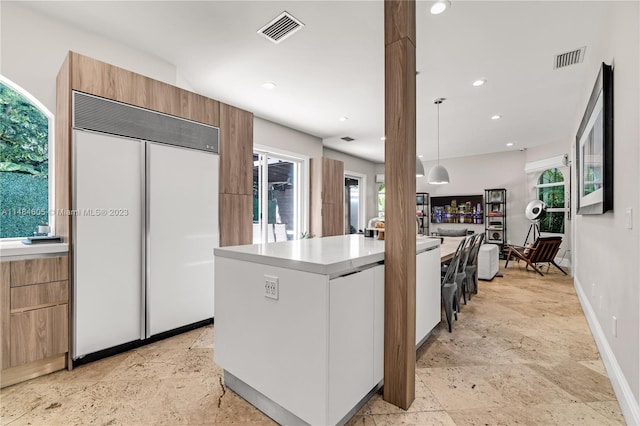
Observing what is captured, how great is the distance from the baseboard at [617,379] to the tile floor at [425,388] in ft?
0.18

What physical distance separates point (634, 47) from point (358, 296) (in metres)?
2.03

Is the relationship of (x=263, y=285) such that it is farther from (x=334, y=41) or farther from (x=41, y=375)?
(x=334, y=41)

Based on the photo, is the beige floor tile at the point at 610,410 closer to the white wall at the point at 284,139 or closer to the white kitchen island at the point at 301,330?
the white kitchen island at the point at 301,330

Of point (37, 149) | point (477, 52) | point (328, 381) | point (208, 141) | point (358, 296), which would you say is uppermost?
point (477, 52)

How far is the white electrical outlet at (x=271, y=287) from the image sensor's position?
Result: 5.10 ft

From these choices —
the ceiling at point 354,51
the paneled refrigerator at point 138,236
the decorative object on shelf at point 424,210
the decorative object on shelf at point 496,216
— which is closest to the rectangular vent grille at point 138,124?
the paneled refrigerator at point 138,236

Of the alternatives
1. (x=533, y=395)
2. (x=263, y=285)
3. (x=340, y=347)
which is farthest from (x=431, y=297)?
(x=263, y=285)

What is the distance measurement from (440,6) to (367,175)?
6541 mm

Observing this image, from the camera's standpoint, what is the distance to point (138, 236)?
2.52m

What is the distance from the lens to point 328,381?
139cm

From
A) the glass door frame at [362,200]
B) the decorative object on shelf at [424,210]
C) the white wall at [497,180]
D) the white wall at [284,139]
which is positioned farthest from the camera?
the decorative object on shelf at [424,210]

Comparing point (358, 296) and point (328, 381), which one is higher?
point (358, 296)

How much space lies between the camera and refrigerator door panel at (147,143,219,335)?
103 inches

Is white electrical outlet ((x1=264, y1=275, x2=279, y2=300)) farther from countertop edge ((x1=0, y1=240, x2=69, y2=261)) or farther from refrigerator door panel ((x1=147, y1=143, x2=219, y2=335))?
countertop edge ((x1=0, y1=240, x2=69, y2=261))
